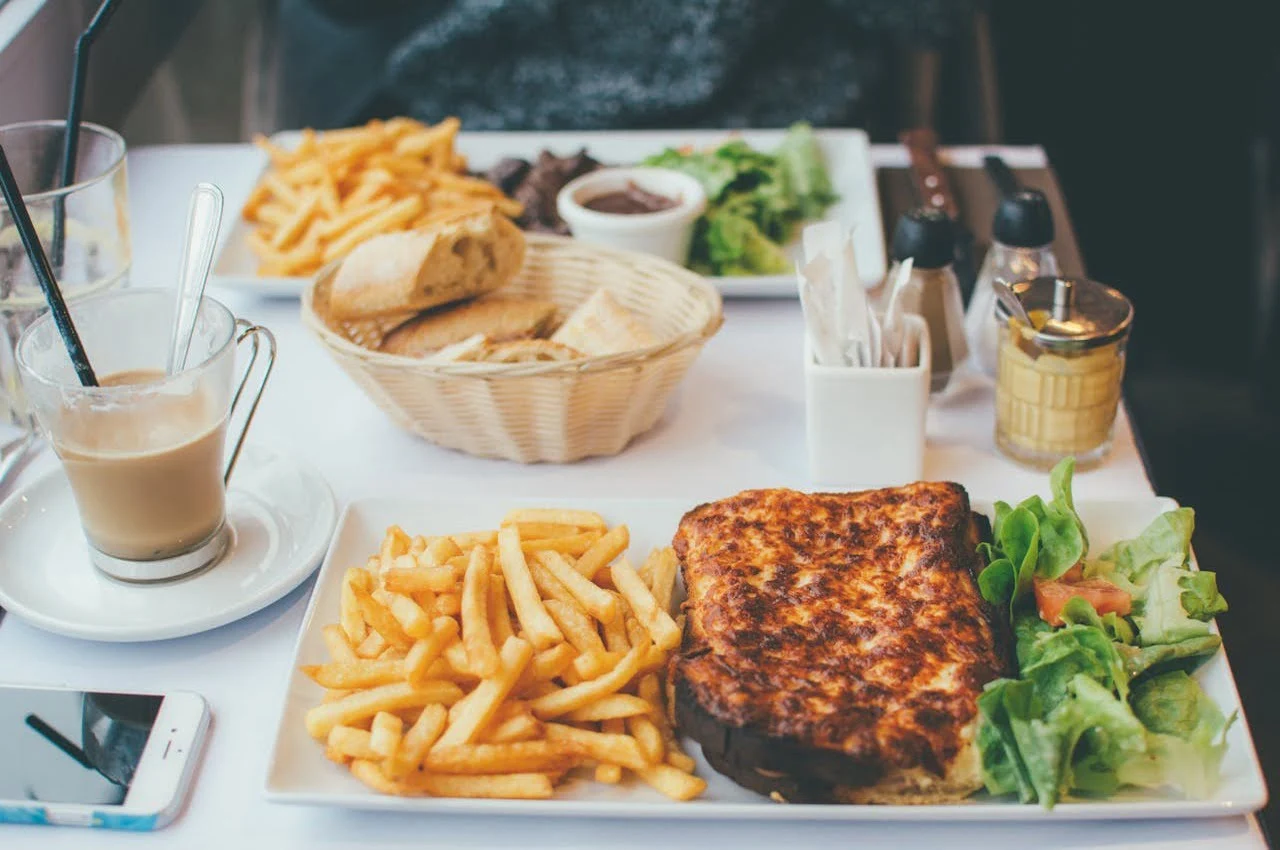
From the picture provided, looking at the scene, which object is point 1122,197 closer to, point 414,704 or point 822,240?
point 822,240

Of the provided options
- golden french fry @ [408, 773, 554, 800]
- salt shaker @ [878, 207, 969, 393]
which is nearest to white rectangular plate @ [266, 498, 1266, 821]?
golden french fry @ [408, 773, 554, 800]

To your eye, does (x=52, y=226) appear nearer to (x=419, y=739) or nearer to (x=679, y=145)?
(x=419, y=739)

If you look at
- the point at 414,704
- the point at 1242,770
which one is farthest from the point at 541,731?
the point at 1242,770

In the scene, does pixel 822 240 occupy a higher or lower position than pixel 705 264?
higher

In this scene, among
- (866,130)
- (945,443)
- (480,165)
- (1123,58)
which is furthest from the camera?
(1123,58)

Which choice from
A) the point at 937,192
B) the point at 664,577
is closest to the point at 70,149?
the point at 664,577

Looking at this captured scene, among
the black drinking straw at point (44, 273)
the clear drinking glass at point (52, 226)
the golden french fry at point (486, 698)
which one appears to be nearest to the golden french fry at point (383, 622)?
the golden french fry at point (486, 698)

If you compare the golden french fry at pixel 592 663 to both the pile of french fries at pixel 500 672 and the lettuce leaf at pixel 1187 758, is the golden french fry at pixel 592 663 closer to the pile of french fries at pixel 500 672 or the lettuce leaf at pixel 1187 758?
the pile of french fries at pixel 500 672
